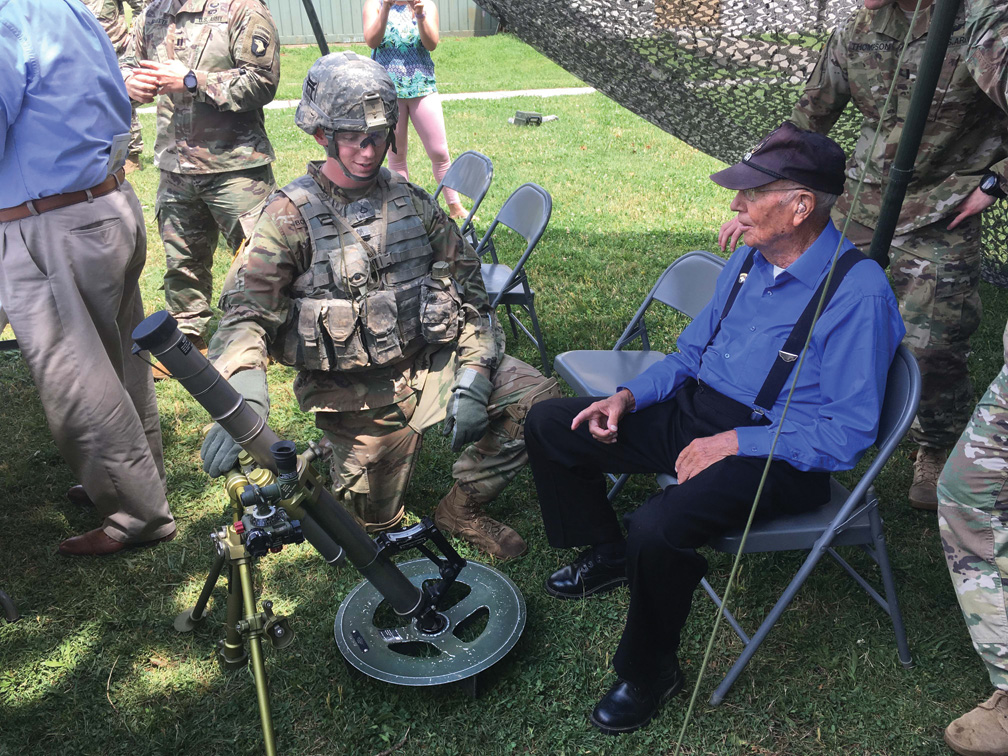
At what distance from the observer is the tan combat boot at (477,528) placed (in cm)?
379

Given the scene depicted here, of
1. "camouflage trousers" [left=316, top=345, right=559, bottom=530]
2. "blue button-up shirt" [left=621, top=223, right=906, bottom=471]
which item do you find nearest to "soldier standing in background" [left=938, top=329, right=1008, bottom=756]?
"blue button-up shirt" [left=621, top=223, right=906, bottom=471]

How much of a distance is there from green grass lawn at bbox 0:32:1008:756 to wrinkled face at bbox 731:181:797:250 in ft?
4.72

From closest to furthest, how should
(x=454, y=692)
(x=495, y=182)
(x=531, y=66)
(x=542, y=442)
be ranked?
1. (x=454, y=692)
2. (x=542, y=442)
3. (x=495, y=182)
4. (x=531, y=66)

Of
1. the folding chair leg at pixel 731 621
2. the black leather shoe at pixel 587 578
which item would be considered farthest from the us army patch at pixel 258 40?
the folding chair leg at pixel 731 621

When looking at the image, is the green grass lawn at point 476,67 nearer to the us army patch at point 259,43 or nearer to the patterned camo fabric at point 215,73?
the patterned camo fabric at point 215,73

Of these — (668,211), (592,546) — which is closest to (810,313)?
(592,546)

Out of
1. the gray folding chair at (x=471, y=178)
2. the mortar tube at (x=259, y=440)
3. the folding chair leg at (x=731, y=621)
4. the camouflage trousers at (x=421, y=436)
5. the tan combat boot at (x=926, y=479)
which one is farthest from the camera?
the gray folding chair at (x=471, y=178)

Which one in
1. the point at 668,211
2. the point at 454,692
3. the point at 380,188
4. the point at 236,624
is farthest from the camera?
the point at 668,211

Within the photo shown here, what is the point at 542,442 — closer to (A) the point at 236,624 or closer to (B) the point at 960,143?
(A) the point at 236,624

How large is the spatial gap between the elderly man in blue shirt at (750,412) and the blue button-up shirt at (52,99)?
6.88 feet

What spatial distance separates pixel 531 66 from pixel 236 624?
17.5m

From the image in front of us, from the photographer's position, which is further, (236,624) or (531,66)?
(531,66)

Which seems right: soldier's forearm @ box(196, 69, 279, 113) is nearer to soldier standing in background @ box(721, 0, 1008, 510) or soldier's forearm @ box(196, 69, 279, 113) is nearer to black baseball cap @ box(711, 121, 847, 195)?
soldier standing in background @ box(721, 0, 1008, 510)

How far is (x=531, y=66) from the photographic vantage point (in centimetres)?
1836
